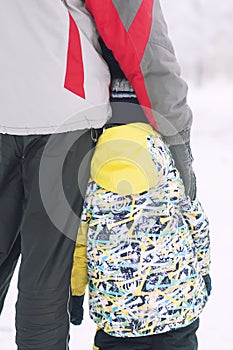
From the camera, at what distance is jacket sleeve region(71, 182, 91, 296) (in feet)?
4.64

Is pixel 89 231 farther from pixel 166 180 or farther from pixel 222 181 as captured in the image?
pixel 222 181

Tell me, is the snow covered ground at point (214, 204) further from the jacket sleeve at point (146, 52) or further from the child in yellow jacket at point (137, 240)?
the jacket sleeve at point (146, 52)

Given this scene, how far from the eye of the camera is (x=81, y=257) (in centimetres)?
147

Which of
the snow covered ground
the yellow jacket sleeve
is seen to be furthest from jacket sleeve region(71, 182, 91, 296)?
the snow covered ground

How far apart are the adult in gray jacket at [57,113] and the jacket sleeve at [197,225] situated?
0.08 metres

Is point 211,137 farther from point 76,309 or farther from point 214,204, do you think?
point 76,309

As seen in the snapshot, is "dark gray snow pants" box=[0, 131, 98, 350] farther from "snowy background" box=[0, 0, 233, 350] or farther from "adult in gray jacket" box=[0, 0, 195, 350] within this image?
"snowy background" box=[0, 0, 233, 350]

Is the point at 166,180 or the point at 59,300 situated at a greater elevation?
the point at 166,180

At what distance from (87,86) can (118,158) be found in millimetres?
175

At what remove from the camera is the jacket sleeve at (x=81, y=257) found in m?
1.42

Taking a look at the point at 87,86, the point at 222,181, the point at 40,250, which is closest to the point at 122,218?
the point at 40,250

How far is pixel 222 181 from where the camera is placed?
380 centimetres

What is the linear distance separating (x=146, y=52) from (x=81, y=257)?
52 centimetres

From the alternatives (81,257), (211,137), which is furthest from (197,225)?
(211,137)
